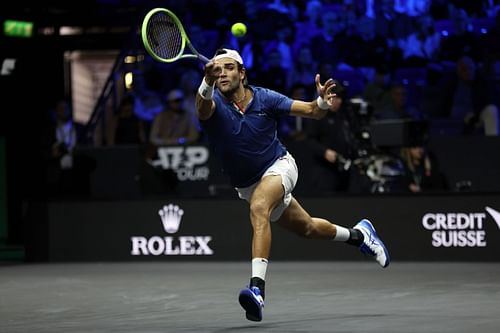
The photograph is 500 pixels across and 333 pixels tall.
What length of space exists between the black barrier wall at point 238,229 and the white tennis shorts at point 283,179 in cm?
450

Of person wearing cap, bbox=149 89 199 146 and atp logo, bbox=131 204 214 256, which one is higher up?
person wearing cap, bbox=149 89 199 146

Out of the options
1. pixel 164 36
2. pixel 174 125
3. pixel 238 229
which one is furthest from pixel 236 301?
pixel 174 125

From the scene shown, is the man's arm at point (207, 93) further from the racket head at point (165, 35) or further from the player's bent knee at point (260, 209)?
the player's bent knee at point (260, 209)

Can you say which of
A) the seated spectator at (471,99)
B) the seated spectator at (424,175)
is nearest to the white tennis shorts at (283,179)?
the seated spectator at (424,175)

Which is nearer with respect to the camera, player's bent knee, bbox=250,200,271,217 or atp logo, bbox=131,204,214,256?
player's bent knee, bbox=250,200,271,217

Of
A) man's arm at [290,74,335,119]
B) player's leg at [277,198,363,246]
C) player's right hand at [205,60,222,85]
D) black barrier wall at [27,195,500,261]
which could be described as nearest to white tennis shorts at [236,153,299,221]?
player's leg at [277,198,363,246]

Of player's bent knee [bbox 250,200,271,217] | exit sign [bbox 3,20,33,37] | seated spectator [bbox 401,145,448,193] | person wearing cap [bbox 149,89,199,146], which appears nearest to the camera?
player's bent knee [bbox 250,200,271,217]

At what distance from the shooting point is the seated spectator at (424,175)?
1301cm

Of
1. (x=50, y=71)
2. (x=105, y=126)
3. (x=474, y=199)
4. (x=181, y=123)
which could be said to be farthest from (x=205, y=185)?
(x=50, y=71)

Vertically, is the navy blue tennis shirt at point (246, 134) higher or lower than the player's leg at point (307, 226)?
higher

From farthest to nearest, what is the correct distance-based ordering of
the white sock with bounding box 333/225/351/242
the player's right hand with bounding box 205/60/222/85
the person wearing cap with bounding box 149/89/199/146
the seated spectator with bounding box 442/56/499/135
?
the person wearing cap with bounding box 149/89/199/146 → the seated spectator with bounding box 442/56/499/135 → the white sock with bounding box 333/225/351/242 → the player's right hand with bounding box 205/60/222/85

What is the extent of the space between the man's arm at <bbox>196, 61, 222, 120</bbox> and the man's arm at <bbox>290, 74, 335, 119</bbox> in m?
0.63

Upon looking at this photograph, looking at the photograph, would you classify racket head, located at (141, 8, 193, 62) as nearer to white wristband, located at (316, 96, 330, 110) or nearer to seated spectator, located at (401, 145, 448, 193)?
white wristband, located at (316, 96, 330, 110)

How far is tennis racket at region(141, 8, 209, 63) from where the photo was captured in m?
7.61
